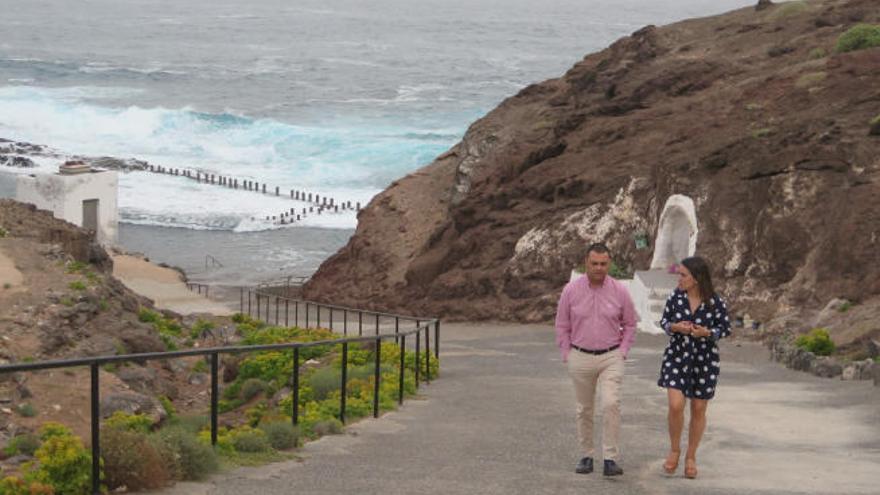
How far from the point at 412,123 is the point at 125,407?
86.6m

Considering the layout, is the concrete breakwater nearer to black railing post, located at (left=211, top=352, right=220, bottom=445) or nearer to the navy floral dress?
black railing post, located at (left=211, top=352, right=220, bottom=445)

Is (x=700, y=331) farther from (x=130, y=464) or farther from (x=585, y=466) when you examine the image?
(x=130, y=464)

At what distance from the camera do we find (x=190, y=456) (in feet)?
35.1

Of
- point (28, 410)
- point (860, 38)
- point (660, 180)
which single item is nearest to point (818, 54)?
point (860, 38)

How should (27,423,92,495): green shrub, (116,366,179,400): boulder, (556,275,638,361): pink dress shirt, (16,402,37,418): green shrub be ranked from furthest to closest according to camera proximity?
(116,366,179,400): boulder
(16,402,37,418): green shrub
(556,275,638,361): pink dress shirt
(27,423,92,495): green shrub

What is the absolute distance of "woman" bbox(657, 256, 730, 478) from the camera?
444 inches

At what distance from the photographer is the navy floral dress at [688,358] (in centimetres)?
1134

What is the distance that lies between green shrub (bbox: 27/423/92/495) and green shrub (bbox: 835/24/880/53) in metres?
29.6

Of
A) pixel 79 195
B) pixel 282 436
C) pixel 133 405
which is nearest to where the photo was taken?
pixel 282 436

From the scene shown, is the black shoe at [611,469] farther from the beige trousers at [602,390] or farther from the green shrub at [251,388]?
the green shrub at [251,388]

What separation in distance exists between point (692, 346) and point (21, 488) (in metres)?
4.79

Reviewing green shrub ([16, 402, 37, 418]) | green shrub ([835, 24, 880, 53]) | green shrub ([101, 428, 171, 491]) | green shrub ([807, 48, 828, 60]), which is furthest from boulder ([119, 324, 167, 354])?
green shrub ([807, 48, 828, 60])

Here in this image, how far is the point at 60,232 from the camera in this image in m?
32.7

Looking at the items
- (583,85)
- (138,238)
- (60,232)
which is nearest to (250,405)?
(60,232)
